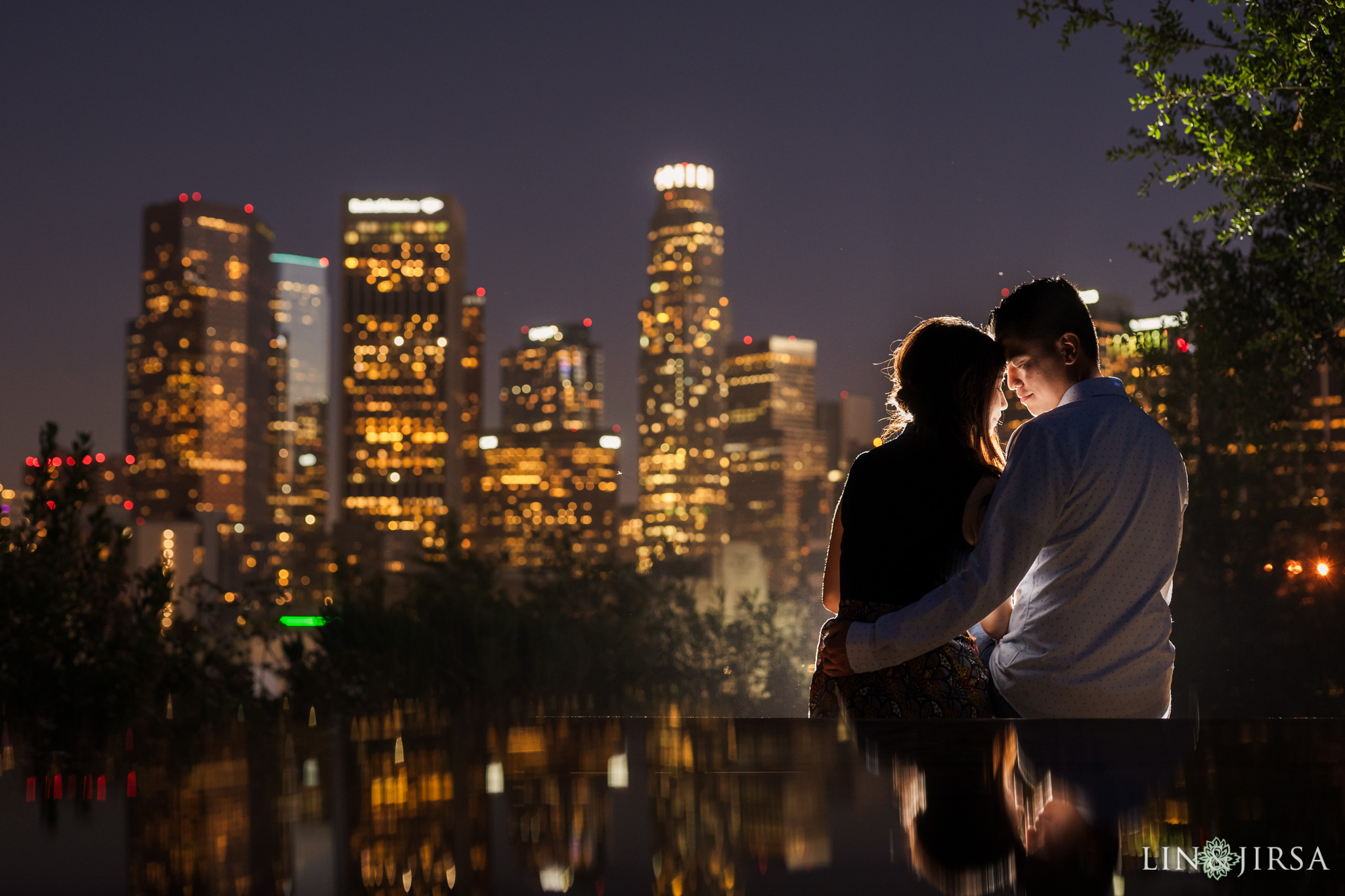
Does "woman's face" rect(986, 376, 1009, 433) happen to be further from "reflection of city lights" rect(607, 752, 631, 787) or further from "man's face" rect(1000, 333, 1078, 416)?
"reflection of city lights" rect(607, 752, 631, 787)

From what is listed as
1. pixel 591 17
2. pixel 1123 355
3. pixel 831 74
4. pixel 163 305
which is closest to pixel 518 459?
pixel 163 305

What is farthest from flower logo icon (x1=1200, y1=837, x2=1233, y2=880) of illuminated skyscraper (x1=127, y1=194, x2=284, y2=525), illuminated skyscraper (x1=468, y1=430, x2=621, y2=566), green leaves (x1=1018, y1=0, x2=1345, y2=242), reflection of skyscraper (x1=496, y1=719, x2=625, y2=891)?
illuminated skyscraper (x1=127, y1=194, x2=284, y2=525)

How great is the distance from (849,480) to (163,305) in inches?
6086

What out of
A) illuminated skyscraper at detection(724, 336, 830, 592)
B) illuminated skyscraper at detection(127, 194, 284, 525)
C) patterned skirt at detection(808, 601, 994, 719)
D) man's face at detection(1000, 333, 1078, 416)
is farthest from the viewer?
illuminated skyscraper at detection(127, 194, 284, 525)

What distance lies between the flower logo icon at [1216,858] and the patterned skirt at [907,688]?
Result: 3.44ft

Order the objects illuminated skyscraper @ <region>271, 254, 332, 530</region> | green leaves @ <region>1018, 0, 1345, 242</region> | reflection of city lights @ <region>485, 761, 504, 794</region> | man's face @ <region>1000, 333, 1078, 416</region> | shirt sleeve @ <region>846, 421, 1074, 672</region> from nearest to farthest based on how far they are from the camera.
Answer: reflection of city lights @ <region>485, 761, 504, 794</region>
shirt sleeve @ <region>846, 421, 1074, 672</region>
man's face @ <region>1000, 333, 1078, 416</region>
green leaves @ <region>1018, 0, 1345, 242</region>
illuminated skyscraper @ <region>271, 254, 332, 530</region>

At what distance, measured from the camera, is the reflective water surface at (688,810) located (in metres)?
0.65

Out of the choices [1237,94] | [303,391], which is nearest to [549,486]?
[303,391]

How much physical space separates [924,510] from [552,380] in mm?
157936

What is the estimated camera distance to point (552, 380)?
158 metres

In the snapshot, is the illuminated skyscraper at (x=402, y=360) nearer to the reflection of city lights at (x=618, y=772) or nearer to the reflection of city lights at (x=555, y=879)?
the reflection of city lights at (x=618, y=772)

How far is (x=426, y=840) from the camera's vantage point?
29.1 inches

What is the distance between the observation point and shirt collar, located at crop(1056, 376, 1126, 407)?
178 centimetres

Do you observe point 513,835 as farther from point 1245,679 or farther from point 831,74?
point 831,74
